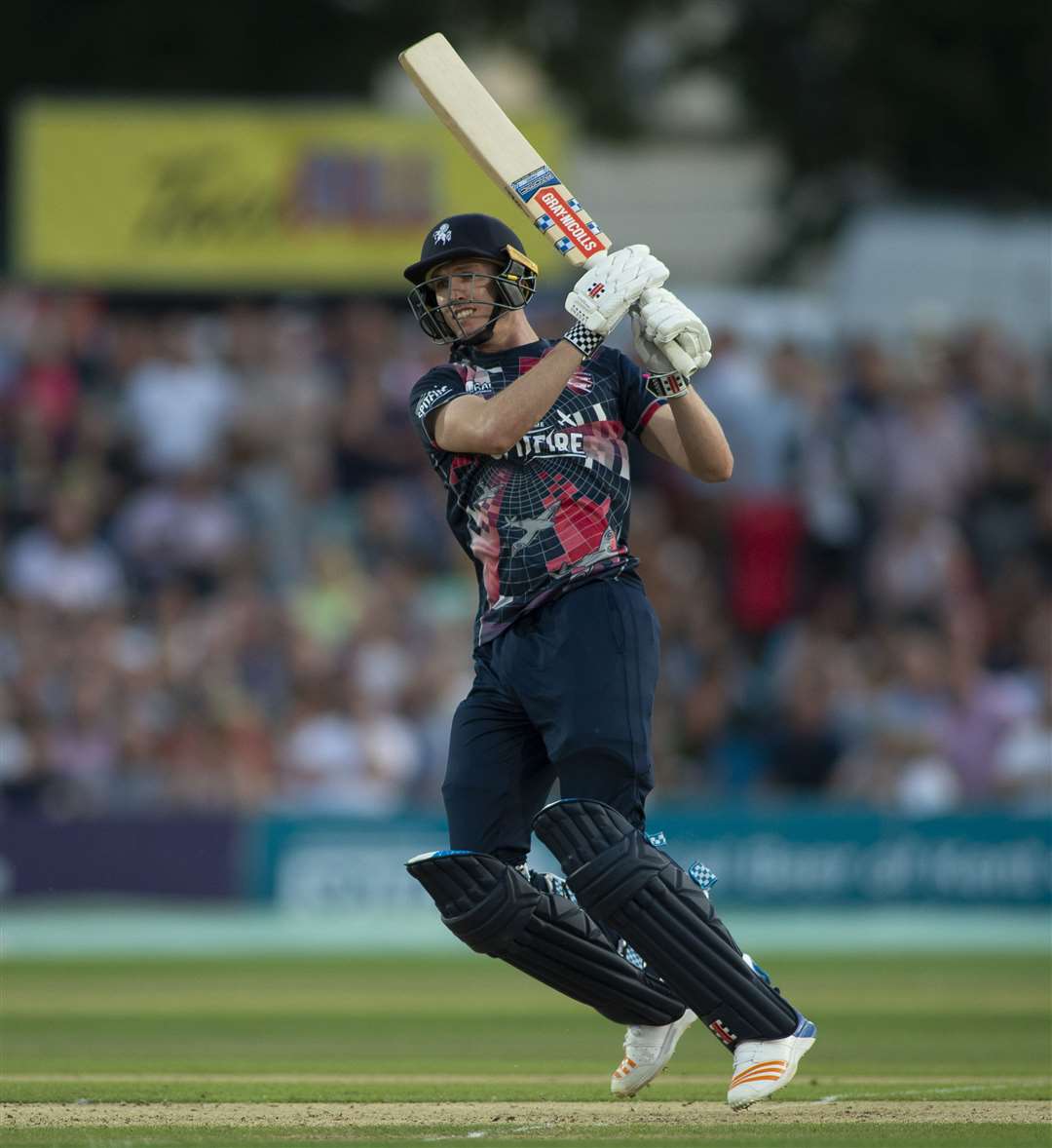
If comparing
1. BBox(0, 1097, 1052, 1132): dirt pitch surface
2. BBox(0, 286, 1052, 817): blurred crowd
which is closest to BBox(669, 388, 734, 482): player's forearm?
BBox(0, 1097, 1052, 1132): dirt pitch surface

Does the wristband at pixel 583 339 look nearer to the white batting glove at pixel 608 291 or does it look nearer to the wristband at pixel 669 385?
the white batting glove at pixel 608 291

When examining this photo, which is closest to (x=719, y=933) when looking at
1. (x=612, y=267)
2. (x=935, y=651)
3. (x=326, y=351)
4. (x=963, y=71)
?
(x=612, y=267)

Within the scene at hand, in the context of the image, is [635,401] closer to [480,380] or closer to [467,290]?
[480,380]

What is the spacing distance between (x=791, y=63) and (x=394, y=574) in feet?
30.3

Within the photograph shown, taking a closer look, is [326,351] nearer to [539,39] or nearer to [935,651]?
[935,651]

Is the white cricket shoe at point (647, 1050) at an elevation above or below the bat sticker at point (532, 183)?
below

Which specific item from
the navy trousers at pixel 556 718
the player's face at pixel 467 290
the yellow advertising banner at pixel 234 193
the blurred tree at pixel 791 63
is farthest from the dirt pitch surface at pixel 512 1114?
the blurred tree at pixel 791 63

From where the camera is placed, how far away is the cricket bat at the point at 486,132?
5.49 m

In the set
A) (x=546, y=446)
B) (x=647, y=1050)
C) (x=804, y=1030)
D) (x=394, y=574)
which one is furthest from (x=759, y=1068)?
(x=394, y=574)

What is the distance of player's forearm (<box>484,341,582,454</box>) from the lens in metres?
4.96

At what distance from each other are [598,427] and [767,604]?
768cm

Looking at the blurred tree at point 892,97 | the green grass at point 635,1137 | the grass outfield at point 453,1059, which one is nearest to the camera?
the green grass at point 635,1137

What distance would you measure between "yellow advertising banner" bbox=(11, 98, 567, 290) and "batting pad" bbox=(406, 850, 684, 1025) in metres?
8.98

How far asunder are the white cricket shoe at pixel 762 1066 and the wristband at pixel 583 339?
1602 millimetres
